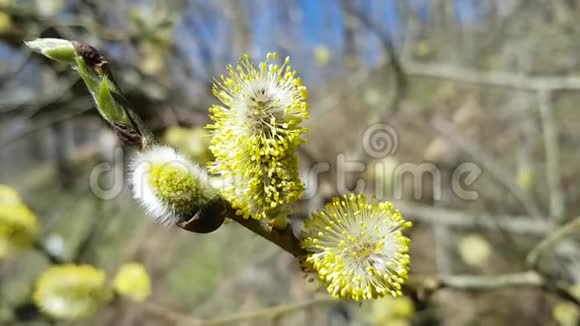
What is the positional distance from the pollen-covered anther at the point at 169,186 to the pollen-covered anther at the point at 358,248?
6.2 inches

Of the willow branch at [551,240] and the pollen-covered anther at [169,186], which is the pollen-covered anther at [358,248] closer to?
the pollen-covered anther at [169,186]

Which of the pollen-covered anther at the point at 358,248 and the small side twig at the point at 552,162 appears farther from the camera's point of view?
the small side twig at the point at 552,162

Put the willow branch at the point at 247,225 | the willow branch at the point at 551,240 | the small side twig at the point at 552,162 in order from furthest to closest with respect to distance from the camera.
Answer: the small side twig at the point at 552,162 < the willow branch at the point at 551,240 < the willow branch at the point at 247,225

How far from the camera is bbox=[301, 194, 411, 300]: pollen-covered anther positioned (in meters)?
0.57

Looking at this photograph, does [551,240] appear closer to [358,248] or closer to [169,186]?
[358,248]

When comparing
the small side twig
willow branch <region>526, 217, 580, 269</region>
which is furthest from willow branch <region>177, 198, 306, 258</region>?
the small side twig

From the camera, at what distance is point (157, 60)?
2.62m

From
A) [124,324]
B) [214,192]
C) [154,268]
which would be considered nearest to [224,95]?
[214,192]

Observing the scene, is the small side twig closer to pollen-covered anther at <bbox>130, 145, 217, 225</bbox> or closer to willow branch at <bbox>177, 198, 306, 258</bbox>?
willow branch at <bbox>177, 198, 306, 258</bbox>

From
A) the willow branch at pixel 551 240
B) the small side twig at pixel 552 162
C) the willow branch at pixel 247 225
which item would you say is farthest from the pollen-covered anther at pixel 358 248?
the small side twig at pixel 552 162

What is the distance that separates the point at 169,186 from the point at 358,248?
0.25 metres

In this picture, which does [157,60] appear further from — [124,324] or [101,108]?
[101,108]

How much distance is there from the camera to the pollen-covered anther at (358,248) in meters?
0.57

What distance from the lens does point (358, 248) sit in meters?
0.60
